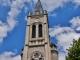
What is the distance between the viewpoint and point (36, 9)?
52250mm

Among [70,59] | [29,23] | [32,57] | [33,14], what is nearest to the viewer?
[70,59]

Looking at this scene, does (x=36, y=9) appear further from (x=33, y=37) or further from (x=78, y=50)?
(x=78, y=50)

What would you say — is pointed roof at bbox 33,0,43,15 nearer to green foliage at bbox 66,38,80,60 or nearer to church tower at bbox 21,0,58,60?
church tower at bbox 21,0,58,60

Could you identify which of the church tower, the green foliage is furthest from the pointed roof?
the green foliage

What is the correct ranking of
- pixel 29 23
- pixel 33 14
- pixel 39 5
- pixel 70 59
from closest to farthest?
pixel 70 59 → pixel 29 23 → pixel 33 14 → pixel 39 5

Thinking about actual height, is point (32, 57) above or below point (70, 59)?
above

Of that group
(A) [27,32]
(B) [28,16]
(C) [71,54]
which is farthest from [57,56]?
(C) [71,54]

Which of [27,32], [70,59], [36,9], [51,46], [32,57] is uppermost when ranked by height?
[36,9]

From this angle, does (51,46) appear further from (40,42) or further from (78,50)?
(78,50)

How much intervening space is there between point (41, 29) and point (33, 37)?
3.14 meters

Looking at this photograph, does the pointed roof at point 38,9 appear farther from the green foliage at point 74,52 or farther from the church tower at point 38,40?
the green foliage at point 74,52

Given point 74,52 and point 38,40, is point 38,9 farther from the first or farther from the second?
point 74,52

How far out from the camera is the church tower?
38938mm

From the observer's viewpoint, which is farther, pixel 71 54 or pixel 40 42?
pixel 40 42
